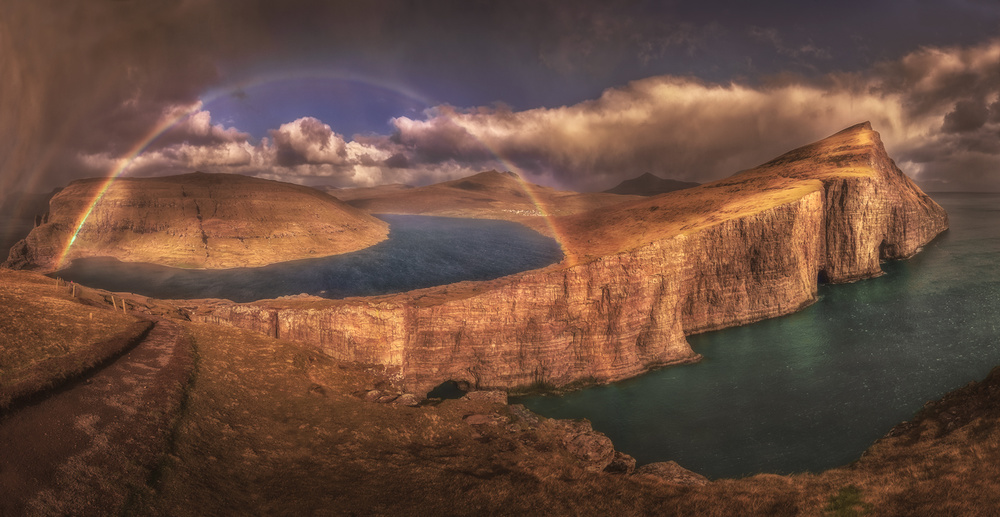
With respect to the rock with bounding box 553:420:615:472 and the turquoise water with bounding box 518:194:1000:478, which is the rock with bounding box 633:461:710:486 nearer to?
the rock with bounding box 553:420:615:472

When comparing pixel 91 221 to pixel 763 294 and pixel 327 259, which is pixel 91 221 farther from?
pixel 763 294

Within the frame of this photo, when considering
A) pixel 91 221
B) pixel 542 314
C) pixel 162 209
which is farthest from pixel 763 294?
pixel 91 221

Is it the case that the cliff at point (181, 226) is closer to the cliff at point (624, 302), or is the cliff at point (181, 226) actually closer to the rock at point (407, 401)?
the cliff at point (624, 302)

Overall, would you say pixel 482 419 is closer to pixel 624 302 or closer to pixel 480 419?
pixel 480 419

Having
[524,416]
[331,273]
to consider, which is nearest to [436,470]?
[524,416]

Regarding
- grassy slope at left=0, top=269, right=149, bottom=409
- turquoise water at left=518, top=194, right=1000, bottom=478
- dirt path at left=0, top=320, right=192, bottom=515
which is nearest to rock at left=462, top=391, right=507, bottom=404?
turquoise water at left=518, top=194, right=1000, bottom=478

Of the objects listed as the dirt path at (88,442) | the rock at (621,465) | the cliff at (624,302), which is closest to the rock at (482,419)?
the rock at (621,465)
